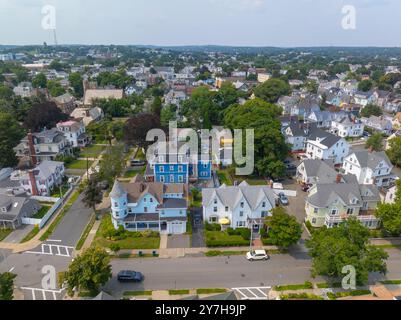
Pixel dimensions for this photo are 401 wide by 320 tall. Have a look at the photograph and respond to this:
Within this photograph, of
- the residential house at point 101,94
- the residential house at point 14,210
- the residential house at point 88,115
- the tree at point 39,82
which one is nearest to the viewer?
the residential house at point 14,210

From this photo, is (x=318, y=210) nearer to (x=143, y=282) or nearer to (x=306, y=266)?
(x=306, y=266)

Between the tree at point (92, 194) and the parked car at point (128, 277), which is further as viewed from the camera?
the tree at point (92, 194)

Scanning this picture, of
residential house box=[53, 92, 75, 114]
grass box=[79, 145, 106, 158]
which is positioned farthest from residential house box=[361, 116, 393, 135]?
residential house box=[53, 92, 75, 114]

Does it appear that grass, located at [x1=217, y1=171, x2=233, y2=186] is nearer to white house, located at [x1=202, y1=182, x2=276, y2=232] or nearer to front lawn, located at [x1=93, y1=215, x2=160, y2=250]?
white house, located at [x1=202, y1=182, x2=276, y2=232]

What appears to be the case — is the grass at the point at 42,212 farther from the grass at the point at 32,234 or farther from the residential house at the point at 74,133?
the residential house at the point at 74,133

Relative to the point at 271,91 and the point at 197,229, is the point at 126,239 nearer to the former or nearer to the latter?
the point at 197,229

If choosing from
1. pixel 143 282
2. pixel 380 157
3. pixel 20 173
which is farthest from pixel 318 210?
pixel 20 173

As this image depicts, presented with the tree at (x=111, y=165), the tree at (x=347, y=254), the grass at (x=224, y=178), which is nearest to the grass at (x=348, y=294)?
the tree at (x=347, y=254)
